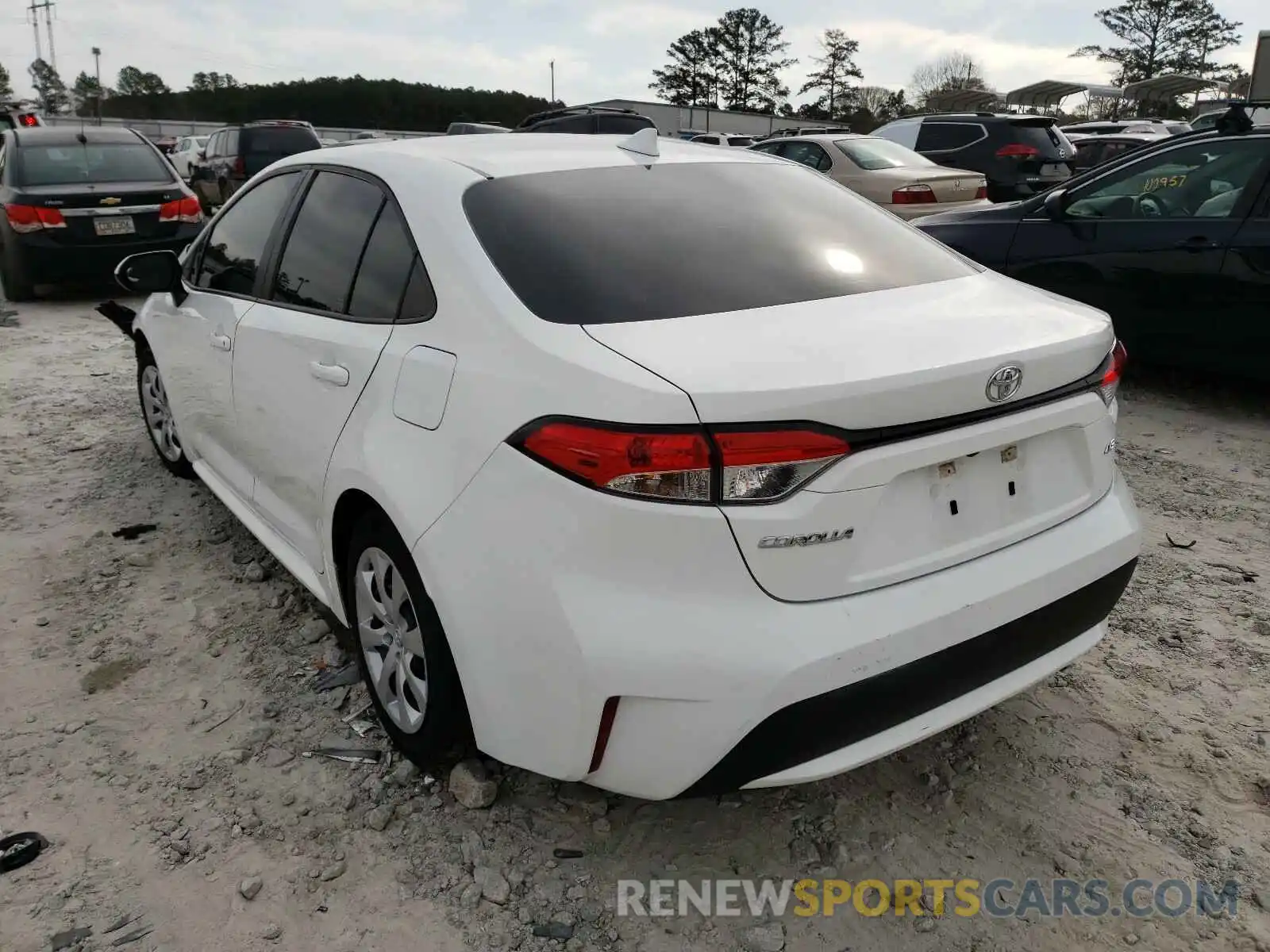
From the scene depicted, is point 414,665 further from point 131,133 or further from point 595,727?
point 131,133

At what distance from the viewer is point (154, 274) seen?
12.5 feet

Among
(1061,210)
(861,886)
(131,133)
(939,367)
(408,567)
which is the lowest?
(861,886)

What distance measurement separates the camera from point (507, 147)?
287 centimetres

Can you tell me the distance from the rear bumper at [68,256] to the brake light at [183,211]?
9.9 inches

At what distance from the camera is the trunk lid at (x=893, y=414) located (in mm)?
1815

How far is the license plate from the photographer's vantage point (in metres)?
8.70

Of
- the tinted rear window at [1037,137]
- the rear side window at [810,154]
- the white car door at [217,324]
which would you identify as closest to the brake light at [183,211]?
the white car door at [217,324]

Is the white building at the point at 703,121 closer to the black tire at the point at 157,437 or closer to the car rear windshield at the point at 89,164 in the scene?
the car rear windshield at the point at 89,164

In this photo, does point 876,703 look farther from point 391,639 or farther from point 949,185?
point 949,185

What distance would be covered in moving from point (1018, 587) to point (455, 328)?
1.36 metres

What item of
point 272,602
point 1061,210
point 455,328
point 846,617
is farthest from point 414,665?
point 1061,210

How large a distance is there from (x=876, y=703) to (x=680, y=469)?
63 centimetres

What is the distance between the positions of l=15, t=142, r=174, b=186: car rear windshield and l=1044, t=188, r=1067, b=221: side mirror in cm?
792

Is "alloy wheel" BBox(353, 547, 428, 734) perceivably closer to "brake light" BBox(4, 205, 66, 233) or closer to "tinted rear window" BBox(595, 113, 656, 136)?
"brake light" BBox(4, 205, 66, 233)
